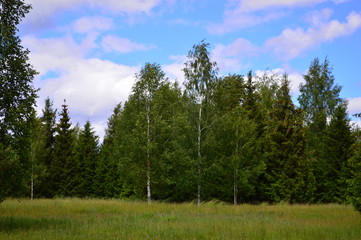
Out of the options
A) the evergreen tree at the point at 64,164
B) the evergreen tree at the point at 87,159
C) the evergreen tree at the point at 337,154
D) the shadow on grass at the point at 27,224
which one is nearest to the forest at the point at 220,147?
the evergreen tree at the point at 337,154

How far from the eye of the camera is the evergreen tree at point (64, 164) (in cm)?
4084

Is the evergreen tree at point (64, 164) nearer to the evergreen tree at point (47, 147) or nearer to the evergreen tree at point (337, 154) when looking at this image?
the evergreen tree at point (47, 147)

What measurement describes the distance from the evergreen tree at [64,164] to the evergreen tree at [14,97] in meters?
28.4

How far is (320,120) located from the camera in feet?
129

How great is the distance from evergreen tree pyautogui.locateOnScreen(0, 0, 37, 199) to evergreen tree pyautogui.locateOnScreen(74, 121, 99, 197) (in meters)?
29.5

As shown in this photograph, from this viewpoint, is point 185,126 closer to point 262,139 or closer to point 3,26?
point 262,139

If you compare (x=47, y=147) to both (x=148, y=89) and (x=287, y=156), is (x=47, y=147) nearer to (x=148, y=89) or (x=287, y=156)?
(x=148, y=89)

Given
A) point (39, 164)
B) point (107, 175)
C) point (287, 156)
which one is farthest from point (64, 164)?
point (287, 156)

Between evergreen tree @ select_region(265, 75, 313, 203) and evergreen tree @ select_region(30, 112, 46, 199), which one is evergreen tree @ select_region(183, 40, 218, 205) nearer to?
evergreen tree @ select_region(265, 75, 313, 203)

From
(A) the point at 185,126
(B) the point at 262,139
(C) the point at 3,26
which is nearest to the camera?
(C) the point at 3,26

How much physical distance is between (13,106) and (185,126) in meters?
14.7

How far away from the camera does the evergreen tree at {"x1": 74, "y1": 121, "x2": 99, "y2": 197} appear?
43.0m

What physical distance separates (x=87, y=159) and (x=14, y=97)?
31.4 m

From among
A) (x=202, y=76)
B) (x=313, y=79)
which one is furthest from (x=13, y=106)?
(x=313, y=79)
